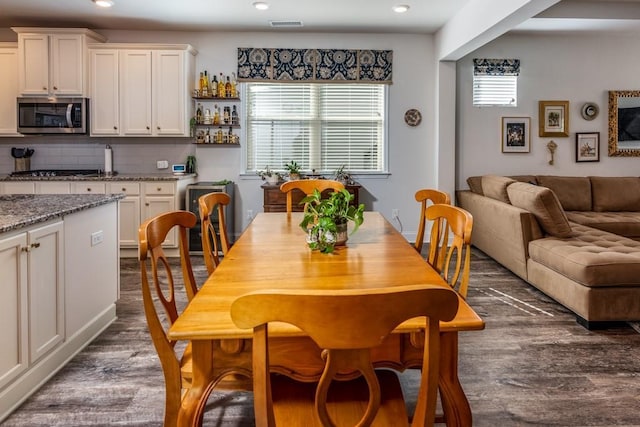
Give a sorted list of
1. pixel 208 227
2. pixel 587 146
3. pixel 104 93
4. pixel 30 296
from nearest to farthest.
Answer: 1. pixel 30 296
2. pixel 208 227
3. pixel 104 93
4. pixel 587 146

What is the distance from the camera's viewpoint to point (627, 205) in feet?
18.6

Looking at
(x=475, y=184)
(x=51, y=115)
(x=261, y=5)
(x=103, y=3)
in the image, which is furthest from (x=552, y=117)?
(x=51, y=115)

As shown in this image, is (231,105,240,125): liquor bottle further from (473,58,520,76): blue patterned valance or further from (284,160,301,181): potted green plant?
(473,58,520,76): blue patterned valance

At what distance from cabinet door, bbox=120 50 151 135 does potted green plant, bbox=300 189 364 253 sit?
3932 mm

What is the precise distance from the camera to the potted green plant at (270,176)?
572 cm

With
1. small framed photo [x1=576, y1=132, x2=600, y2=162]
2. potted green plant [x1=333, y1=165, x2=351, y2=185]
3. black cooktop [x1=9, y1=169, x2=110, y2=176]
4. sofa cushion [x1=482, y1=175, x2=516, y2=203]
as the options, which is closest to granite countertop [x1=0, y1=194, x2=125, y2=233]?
black cooktop [x1=9, y1=169, x2=110, y2=176]

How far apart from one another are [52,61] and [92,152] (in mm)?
1121

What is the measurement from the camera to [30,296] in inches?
91.1

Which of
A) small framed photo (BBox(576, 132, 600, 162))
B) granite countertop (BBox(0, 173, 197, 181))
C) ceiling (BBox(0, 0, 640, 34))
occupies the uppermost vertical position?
ceiling (BBox(0, 0, 640, 34))

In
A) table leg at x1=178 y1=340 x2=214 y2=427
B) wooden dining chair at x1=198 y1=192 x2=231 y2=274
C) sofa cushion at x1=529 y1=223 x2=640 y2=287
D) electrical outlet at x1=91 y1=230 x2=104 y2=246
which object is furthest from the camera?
sofa cushion at x1=529 y1=223 x2=640 y2=287

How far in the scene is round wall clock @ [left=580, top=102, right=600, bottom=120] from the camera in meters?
6.17

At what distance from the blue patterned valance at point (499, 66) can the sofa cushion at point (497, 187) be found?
5.57ft

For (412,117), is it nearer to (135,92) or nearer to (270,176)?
(270,176)

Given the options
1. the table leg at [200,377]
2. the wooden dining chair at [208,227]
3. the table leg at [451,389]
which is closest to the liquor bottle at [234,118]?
the wooden dining chair at [208,227]
